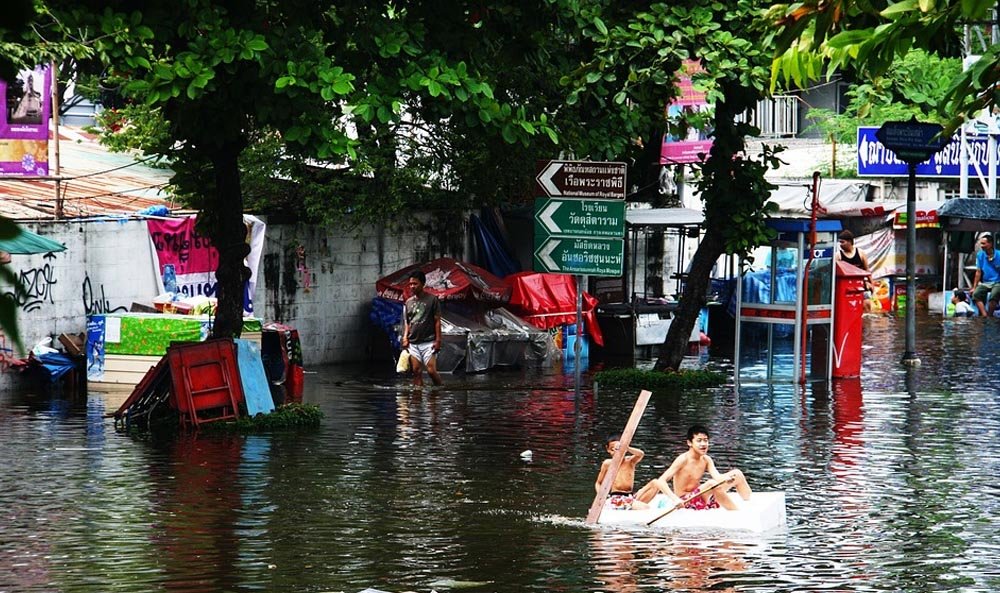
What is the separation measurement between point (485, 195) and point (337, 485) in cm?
1215

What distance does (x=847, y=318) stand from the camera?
20594 millimetres

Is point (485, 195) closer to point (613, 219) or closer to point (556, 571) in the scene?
point (613, 219)

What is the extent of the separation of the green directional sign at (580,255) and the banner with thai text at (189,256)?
15.6ft

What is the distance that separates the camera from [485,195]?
79.4ft

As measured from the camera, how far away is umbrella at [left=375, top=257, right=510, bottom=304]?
884 inches

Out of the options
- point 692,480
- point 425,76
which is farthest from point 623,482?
point 425,76

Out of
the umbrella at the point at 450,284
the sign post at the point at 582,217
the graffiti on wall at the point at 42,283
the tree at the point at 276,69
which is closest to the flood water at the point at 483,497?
the graffiti on wall at the point at 42,283

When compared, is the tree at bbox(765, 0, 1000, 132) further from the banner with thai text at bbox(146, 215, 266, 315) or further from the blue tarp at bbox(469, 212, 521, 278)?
the blue tarp at bbox(469, 212, 521, 278)

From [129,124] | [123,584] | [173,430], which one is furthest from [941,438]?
[129,124]

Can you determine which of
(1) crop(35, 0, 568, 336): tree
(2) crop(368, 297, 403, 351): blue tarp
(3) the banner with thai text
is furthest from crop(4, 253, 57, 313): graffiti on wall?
(2) crop(368, 297, 403, 351): blue tarp

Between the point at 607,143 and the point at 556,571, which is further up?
the point at 607,143

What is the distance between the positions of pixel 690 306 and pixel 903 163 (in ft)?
53.5

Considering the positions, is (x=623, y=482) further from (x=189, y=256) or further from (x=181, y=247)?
(x=189, y=256)

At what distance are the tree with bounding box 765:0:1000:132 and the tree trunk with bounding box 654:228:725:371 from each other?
507 inches
